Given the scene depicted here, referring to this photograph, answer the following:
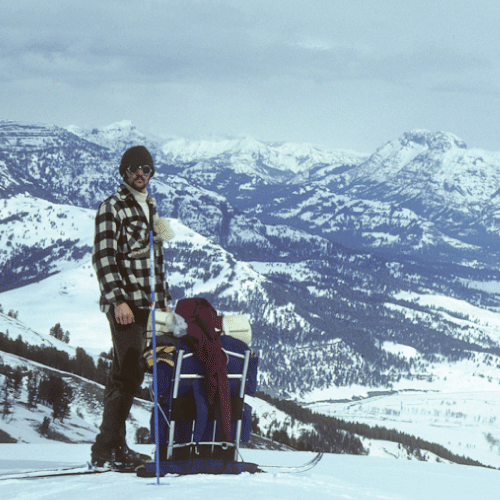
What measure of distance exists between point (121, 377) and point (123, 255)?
1.91 m

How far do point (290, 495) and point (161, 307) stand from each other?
12.0 feet

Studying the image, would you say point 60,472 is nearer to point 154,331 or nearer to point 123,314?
point 123,314

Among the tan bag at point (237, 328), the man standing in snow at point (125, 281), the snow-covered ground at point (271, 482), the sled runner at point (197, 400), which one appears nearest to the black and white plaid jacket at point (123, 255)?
the man standing in snow at point (125, 281)

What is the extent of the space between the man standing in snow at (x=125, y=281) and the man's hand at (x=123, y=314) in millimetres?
128

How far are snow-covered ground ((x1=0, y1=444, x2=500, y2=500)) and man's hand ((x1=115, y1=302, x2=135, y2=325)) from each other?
217 cm

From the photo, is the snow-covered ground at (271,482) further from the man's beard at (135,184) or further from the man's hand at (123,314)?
the man's beard at (135,184)

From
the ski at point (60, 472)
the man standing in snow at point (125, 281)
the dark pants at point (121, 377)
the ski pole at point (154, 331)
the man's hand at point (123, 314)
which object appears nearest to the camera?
the ski pole at point (154, 331)

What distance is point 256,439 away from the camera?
75.7ft

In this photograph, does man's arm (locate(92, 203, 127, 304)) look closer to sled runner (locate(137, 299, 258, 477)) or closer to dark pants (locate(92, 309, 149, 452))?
dark pants (locate(92, 309, 149, 452))

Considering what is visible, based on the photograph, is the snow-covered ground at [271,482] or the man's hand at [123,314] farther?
the man's hand at [123,314]

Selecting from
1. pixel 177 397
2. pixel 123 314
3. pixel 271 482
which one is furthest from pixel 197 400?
pixel 123 314

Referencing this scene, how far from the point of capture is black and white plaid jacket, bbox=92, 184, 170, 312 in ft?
30.6

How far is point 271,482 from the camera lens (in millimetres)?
8672

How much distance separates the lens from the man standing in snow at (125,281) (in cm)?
942
